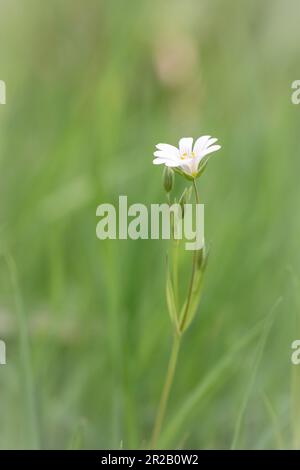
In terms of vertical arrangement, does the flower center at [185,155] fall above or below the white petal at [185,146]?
below

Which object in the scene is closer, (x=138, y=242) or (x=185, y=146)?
(x=185, y=146)

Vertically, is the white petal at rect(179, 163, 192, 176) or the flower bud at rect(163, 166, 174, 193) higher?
the white petal at rect(179, 163, 192, 176)

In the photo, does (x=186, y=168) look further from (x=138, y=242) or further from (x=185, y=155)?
(x=138, y=242)

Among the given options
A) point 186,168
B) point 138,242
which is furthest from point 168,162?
point 138,242

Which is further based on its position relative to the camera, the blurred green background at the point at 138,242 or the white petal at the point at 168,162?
the blurred green background at the point at 138,242

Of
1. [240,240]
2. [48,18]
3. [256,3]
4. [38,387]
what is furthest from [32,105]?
[38,387]

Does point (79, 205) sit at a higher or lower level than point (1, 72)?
lower

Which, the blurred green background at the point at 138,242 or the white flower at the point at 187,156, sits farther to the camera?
the blurred green background at the point at 138,242

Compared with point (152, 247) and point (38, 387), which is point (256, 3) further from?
point (38, 387)
